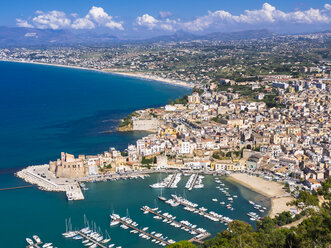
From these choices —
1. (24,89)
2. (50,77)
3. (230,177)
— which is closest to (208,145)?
(230,177)

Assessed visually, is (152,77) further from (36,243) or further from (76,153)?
(36,243)

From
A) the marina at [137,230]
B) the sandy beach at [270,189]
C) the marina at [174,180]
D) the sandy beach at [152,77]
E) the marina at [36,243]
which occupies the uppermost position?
the sandy beach at [152,77]

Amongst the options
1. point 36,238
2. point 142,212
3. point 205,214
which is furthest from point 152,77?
point 36,238

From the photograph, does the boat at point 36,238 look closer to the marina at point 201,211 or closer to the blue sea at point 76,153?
the blue sea at point 76,153

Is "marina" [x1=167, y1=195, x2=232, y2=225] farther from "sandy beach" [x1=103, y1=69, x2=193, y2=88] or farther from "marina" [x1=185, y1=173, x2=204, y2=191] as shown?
"sandy beach" [x1=103, y1=69, x2=193, y2=88]

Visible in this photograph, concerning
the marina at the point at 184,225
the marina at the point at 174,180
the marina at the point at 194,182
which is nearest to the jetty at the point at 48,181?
the marina at the point at 184,225

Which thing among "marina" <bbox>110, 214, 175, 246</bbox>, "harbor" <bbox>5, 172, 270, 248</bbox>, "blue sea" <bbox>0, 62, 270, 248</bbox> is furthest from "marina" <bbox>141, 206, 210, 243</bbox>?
"marina" <bbox>110, 214, 175, 246</bbox>
